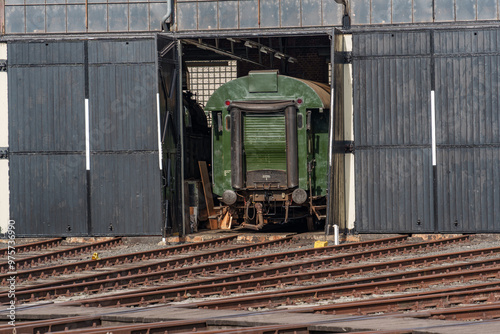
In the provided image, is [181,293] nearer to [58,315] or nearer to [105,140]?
[58,315]

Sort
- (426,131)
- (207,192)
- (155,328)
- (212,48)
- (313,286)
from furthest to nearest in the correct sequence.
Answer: (207,192) → (212,48) → (426,131) → (313,286) → (155,328)

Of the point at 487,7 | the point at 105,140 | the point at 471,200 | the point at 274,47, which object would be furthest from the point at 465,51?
the point at 105,140

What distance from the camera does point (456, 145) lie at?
21.3 m

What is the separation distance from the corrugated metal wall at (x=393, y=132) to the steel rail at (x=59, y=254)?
6.14m

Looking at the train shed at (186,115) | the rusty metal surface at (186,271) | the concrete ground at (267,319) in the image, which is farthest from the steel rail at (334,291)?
the train shed at (186,115)

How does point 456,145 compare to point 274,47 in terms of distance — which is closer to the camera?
point 456,145

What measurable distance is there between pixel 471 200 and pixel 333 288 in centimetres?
890

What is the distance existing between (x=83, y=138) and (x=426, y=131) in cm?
851

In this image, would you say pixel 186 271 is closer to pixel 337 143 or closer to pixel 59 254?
pixel 59 254

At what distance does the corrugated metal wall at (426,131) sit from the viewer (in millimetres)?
21156

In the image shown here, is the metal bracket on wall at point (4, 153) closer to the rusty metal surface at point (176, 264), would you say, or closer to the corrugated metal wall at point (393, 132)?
the rusty metal surface at point (176, 264)

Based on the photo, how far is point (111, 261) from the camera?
712 inches

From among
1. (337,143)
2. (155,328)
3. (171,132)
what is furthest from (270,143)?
(155,328)

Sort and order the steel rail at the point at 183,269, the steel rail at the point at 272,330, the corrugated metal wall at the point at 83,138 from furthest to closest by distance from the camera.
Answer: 1. the corrugated metal wall at the point at 83,138
2. the steel rail at the point at 183,269
3. the steel rail at the point at 272,330
